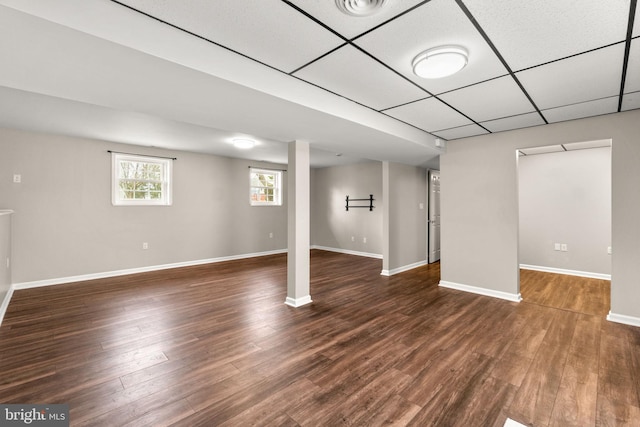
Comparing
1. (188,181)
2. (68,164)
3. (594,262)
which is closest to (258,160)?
(188,181)

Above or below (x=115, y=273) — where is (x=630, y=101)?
above

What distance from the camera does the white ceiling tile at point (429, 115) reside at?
122 inches

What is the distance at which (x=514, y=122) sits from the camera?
3688 mm

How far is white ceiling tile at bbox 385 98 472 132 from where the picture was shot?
3109 mm

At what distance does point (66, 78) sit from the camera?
2021 mm

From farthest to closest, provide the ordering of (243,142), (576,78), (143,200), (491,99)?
1. (143,200)
2. (243,142)
3. (491,99)
4. (576,78)

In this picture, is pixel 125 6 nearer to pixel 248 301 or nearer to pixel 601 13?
pixel 601 13

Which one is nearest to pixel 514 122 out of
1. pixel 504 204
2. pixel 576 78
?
pixel 504 204

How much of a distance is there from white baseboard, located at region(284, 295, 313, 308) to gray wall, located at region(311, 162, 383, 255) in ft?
12.8

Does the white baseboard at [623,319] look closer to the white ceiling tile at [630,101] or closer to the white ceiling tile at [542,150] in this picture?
the white ceiling tile at [630,101]

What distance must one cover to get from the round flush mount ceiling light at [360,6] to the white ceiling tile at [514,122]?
277 centimetres

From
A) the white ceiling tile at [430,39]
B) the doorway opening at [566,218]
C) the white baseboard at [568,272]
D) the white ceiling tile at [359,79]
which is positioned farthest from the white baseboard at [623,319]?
the white ceiling tile at [359,79]

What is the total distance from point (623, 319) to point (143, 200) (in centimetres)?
751
